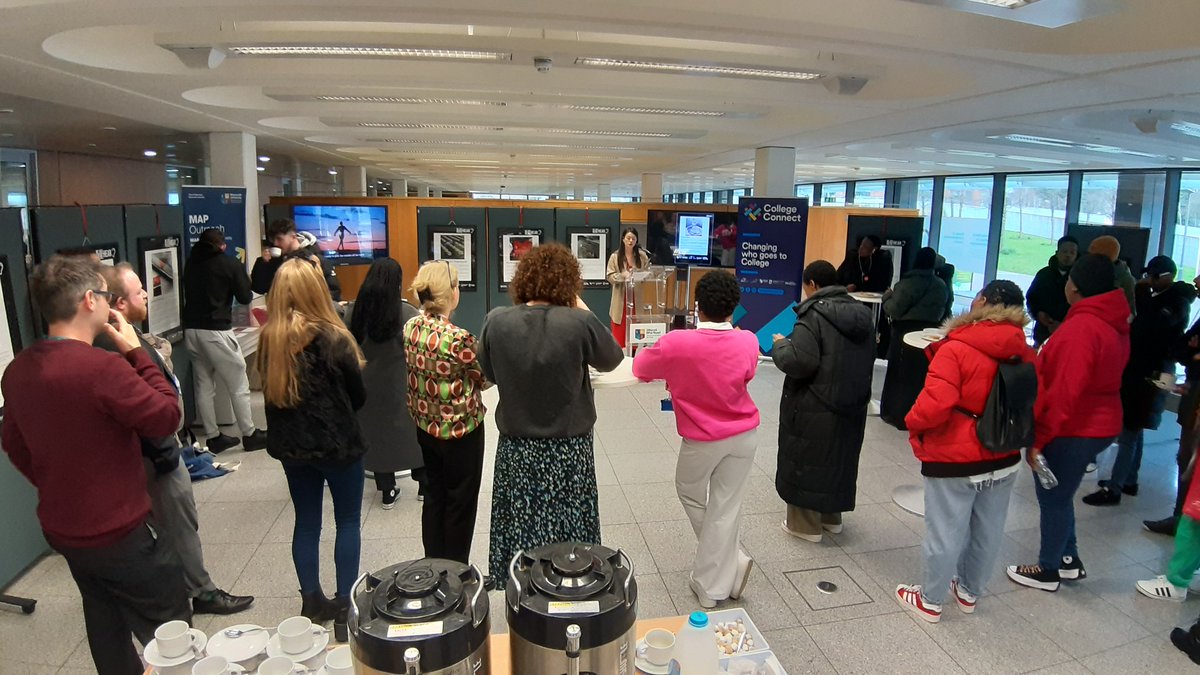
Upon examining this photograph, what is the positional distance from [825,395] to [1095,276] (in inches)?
54.7

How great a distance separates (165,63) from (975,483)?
5.17 m

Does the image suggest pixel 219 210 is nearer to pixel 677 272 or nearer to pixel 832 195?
pixel 677 272

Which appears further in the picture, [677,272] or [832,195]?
[832,195]

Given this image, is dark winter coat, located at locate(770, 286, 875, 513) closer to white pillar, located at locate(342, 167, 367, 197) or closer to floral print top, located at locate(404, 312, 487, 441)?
floral print top, located at locate(404, 312, 487, 441)

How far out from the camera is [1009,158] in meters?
9.05

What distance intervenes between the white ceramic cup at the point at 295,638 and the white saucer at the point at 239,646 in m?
0.07

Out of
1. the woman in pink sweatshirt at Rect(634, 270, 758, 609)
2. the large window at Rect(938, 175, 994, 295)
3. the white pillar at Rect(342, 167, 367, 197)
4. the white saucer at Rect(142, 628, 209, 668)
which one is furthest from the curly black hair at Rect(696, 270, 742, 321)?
the white pillar at Rect(342, 167, 367, 197)

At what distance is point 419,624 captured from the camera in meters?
1.25

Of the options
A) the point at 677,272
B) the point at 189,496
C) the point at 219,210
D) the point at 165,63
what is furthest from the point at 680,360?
the point at 677,272

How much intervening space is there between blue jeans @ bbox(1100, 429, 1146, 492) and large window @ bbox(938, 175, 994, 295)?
8709 millimetres

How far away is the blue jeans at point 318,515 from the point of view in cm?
268

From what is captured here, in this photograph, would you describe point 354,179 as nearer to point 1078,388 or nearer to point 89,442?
point 89,442

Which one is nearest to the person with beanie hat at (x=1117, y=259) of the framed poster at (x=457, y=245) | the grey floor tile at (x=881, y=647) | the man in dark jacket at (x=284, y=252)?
the grey floor tile at (x=881, y=647)

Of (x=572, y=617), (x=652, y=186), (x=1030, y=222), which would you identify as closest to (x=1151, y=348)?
(x=572, y=617)
